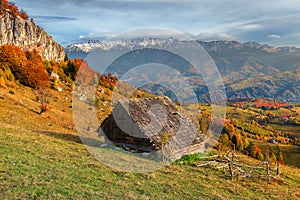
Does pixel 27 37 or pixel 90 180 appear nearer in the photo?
pixel 90 180

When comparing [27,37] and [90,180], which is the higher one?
[27,37]

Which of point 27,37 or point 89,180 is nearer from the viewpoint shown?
point 89,180

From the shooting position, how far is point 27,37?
282ft

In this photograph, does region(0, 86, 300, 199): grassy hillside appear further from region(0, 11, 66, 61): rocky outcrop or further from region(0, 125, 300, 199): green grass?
region(0, 11, 66, 61): rocky outcrop

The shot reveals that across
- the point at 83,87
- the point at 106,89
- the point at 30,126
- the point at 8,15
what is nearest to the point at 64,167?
the point at 30,126

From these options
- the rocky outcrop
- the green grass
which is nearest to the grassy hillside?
the green grass

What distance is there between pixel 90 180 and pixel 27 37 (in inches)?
3343

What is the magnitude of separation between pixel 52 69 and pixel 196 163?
6596 centimetres

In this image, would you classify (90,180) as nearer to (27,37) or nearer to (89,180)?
(89,180)

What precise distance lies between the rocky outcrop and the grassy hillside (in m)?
63.7

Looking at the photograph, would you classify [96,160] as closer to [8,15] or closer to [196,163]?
[196,163]

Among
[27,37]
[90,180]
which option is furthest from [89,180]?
[27,37]

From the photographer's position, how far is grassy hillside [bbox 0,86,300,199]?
1277 centimetres

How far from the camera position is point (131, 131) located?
85.2ft
